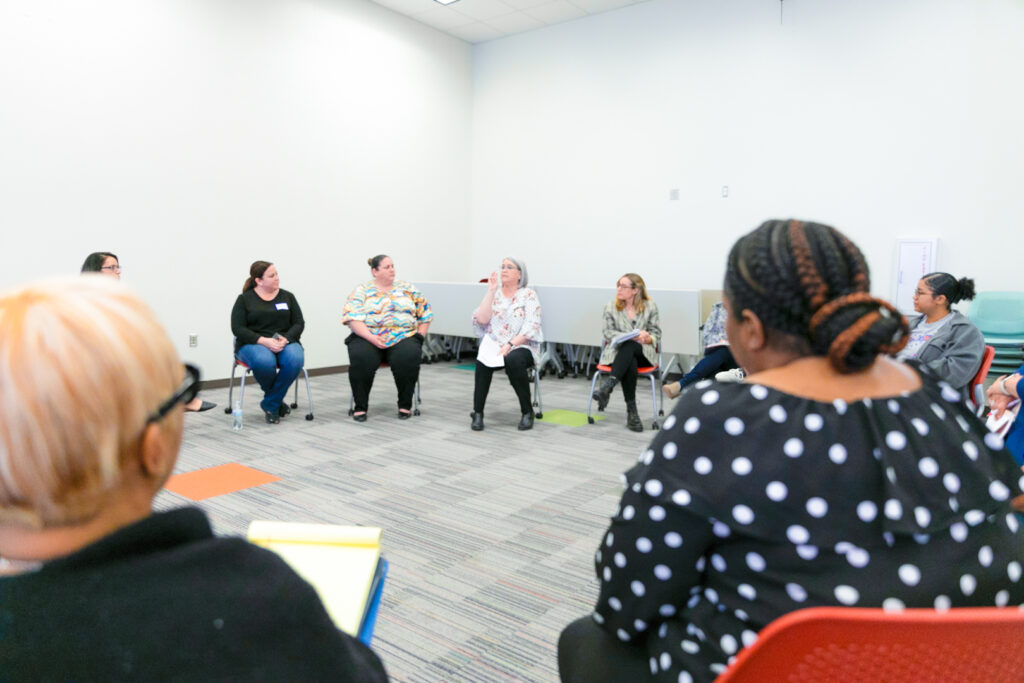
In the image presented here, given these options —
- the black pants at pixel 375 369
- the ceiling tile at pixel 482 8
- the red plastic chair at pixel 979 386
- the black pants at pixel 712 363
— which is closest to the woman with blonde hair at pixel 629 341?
the black pants at pixel 712 363

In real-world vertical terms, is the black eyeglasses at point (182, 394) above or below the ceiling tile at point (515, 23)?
below

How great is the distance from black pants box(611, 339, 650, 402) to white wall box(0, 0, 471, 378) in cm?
275

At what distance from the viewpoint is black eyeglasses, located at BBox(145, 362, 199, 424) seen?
0.60 m

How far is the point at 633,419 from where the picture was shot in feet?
14.8

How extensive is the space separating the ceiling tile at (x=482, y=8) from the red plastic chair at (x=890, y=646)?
23.3 feet

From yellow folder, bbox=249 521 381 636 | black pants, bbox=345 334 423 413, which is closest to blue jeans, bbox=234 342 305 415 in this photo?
black pants, bbox=345 334 423 413

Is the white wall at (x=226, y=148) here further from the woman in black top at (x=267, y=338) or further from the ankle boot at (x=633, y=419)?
the ankle boot at (x=633, y=419)

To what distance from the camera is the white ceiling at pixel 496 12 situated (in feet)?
22.2

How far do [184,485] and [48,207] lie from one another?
107 inches

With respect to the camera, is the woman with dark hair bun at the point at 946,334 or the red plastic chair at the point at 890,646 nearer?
the red plastic chair at the point at 890,646

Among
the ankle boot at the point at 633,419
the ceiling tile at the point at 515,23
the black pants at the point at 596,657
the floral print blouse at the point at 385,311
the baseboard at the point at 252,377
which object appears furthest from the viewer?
the ceiling tile at the point at 515,23

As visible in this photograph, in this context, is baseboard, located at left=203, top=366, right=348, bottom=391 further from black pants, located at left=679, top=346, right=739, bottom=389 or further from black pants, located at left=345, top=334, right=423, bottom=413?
black pants, located at left=679, top=346, right=739, bottom=389

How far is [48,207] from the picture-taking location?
4.70 m

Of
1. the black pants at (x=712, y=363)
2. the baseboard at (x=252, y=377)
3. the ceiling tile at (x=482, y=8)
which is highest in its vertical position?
the ceiling tile at (x=482, y=8)
